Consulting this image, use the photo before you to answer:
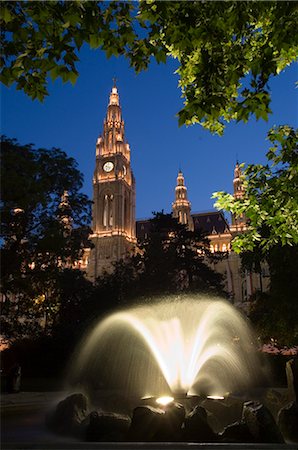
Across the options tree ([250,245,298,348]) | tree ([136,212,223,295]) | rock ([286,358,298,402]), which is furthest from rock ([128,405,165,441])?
tree ([136,212,223,295])

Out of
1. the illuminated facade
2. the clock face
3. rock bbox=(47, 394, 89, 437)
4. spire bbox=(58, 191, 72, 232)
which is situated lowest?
rock bbox=(47, 394, 89, 437)

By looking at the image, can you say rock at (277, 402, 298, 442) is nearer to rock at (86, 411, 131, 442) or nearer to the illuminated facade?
rock at (86, 411, 131, 442)

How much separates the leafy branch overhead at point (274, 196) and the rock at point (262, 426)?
349 centimetres

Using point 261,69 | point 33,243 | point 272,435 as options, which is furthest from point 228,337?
point 261,69

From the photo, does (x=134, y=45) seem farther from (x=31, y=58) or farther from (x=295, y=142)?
(x=295, y=142)

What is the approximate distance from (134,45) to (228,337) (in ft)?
53.9

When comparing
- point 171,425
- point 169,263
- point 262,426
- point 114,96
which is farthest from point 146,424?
point 114,96

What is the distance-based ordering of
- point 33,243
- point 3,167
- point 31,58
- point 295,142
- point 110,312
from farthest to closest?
1. point 110,312
2. point 33,243
3. point 3,167
4. point 295,142
5. point 31,58

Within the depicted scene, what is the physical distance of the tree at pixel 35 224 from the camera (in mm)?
15883

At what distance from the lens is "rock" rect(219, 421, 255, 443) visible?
28.4 ft

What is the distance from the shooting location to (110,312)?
3005 centimetres

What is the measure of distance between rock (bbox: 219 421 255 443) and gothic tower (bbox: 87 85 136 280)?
3022 inches

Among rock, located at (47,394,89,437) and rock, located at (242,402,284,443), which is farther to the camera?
rock, located at (47,394,89,437)

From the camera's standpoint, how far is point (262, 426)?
340 inches
